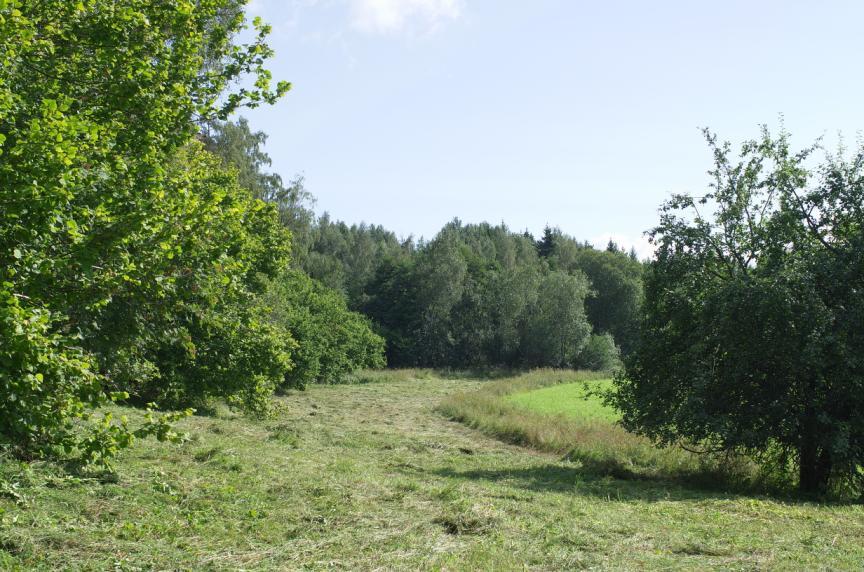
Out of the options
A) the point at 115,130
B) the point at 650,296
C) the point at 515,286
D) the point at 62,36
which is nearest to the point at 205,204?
the point at 115,130

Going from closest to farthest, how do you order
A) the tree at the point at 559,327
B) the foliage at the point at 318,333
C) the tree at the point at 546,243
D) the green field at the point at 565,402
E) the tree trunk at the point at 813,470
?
the tree trunk at the point at 813,470 → the green field at the point at 565,402 → the foliage at the point at 318,333 → the tree at the point at 559,327 → the tree at the point at 546,243

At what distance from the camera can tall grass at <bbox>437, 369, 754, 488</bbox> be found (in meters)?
17.3

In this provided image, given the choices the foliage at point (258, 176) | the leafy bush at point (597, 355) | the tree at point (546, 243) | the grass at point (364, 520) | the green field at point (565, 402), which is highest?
the tree at point (546, 243)

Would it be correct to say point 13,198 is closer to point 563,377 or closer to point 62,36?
point 62,36

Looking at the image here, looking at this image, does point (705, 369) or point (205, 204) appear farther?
point (705, 369)

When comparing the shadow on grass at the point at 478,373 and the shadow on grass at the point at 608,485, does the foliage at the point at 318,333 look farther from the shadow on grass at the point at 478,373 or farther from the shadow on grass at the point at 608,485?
the shadow on grass at the point at 608,485

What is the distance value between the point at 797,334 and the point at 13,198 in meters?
14.5

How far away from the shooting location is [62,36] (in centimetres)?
868

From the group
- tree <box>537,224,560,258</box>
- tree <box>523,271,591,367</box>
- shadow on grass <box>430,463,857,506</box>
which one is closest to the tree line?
shadow on grass <box>430,463,857,506</box>

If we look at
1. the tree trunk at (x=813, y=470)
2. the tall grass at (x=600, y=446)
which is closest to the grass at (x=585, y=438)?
the tall grass at (x=600, y=446)

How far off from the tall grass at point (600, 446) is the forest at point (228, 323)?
3.4 inches

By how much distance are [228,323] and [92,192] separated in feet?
22.8

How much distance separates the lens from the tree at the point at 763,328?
14547mm

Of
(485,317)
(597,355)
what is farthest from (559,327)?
(485,317)
